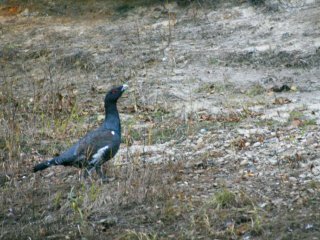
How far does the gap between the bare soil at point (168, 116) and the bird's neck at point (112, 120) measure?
389 millimetres

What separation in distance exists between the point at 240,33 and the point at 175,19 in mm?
1463

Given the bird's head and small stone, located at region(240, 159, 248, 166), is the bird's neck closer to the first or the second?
the bird's head

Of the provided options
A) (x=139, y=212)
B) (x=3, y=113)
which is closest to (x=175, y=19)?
(x=3, y=113)

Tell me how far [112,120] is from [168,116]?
229 centimetres

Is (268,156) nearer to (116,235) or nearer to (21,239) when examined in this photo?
(116,235)

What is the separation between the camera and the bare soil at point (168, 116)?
324 inches

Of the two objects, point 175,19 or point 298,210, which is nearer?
point 298,210

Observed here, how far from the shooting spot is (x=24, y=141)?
35.1 ft

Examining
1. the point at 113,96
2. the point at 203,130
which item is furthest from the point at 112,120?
the point at 203,130

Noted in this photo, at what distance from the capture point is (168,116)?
1190cm

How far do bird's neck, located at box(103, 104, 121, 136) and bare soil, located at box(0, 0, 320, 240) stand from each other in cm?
39

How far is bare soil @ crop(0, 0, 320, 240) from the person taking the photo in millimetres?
8242

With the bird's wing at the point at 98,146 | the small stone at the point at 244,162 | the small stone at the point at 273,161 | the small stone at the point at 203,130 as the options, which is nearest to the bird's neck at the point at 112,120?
the bird's wing at the point at 98,146

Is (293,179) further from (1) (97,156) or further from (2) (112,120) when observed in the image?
(2) (112,120)
